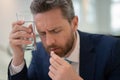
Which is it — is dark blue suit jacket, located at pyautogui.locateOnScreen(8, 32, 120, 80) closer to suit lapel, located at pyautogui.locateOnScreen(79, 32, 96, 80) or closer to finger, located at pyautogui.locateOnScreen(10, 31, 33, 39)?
suit lapel, located at pyautogui.locateOnScreen(79, 32, 96, 80)

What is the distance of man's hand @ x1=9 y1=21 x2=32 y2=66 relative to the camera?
4.11 ft

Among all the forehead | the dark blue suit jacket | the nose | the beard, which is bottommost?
the dark blue suit jacket

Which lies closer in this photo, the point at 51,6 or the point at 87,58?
the point at 51,6

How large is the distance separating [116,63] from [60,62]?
1.09 feet

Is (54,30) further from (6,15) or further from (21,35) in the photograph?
Answer: (6,15)

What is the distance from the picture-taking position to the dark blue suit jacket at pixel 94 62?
1230 millimetres

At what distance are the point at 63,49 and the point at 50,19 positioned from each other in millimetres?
173

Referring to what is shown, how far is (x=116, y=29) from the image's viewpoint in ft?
8.96

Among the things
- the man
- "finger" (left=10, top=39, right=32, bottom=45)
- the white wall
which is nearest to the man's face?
the man

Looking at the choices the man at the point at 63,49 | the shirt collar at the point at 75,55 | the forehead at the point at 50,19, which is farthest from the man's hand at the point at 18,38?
the shirt collar at the point at 75,55

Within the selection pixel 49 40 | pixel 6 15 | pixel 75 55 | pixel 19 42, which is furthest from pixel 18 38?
pixel 6 15

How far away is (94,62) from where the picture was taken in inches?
50.0

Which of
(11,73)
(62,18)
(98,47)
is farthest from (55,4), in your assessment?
(11,73)

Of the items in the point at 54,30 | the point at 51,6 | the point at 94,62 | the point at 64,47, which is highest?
the point at 51,6
